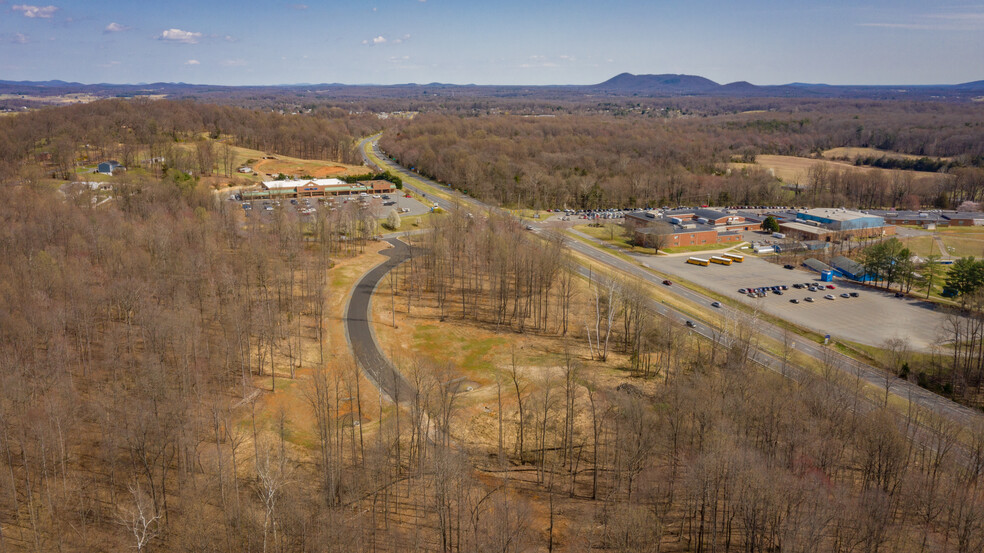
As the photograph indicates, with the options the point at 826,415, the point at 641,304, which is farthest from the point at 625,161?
the point at 826,415

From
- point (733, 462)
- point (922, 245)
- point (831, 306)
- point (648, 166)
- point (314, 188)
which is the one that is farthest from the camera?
point (648, 166)

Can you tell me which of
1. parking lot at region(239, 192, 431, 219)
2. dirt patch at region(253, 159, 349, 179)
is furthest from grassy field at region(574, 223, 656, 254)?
dirt patch at region(253, 159, 349, 179)

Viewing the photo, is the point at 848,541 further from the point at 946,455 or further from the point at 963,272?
the point at 963,272

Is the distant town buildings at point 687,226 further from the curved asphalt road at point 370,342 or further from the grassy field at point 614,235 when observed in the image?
the curved asphalt road at point 370,342

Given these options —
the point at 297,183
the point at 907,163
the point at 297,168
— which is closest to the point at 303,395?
the point at 297,183

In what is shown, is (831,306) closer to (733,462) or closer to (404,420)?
(733,462)

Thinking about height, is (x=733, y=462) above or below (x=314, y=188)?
below

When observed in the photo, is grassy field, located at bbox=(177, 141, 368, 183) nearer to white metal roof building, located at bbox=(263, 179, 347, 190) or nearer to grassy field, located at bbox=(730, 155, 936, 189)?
white metal roof building, located at bbox=(263, 179, 347, 190)

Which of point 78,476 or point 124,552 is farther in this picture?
point 78,476
